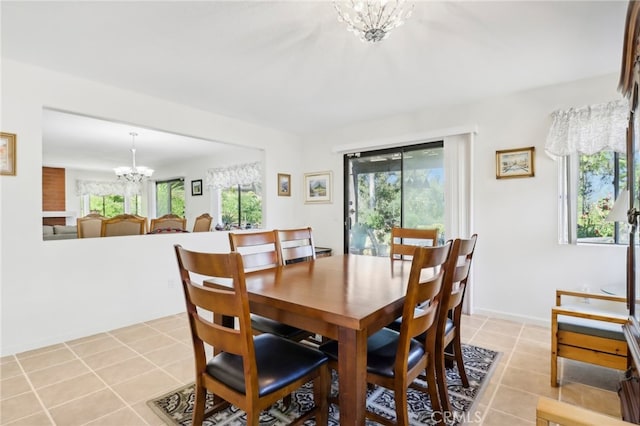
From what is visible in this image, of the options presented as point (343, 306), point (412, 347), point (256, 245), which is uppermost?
point (256, 245)

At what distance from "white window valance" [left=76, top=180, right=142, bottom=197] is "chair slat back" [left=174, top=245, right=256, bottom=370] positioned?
8586mm

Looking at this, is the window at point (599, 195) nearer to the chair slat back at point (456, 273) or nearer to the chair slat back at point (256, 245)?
the chair slat back at point (456, 273)

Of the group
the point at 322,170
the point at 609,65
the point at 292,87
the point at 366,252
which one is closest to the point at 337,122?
the point at 322,170

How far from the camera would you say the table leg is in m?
1.18

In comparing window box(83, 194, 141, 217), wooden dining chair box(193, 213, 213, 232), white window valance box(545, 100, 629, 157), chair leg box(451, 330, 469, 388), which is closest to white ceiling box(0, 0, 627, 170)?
white window valance box(545, 100, 629, 157)

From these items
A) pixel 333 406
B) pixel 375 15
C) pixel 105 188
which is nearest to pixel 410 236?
pixel 333 406

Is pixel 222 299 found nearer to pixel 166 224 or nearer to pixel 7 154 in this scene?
pixel 7 154

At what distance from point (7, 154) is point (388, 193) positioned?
12.6 ft

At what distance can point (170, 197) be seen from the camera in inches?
322

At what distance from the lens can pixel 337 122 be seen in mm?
4395

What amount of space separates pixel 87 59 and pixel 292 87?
169cm

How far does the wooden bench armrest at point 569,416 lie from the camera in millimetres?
801

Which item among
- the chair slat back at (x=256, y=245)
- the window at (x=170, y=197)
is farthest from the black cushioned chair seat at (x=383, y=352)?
the window at (x=170, y=197)
